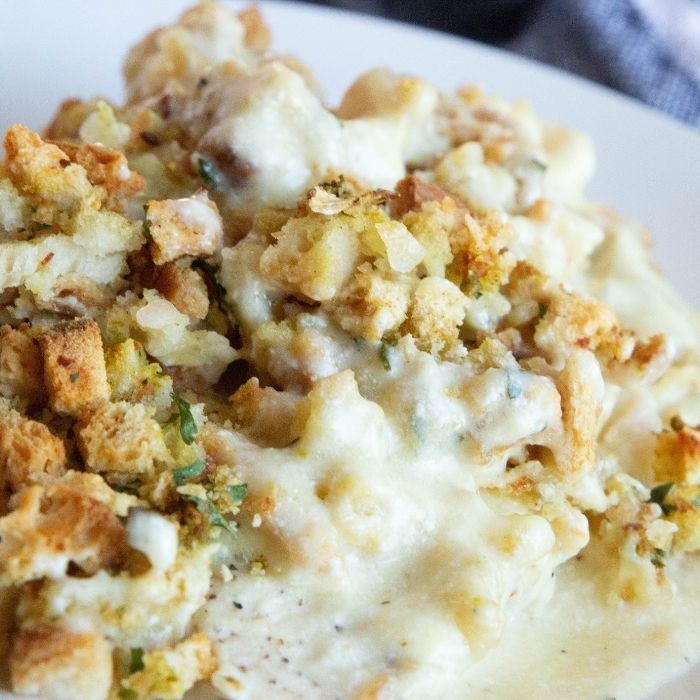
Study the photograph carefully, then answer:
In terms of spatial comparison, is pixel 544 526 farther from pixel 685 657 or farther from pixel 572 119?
pixel 572 119

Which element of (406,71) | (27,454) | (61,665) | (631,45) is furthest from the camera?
(631,45)

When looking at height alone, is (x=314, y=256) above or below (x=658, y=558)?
above

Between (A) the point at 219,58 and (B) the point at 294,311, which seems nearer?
(B) the point at 294,311

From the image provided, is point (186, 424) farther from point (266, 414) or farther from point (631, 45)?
point (631, 45)

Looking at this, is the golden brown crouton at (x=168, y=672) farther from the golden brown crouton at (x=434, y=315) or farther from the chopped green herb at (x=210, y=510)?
the golden brown crouton at (x=434, y=315)

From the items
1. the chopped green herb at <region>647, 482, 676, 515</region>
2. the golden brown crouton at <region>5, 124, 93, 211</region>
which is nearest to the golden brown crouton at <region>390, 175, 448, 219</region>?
the golden brown crouton at <region>5, 124, 93, 211</region>

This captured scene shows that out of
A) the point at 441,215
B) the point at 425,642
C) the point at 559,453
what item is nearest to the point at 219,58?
the point at 441,215

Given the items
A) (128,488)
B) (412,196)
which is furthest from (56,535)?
(412,196)

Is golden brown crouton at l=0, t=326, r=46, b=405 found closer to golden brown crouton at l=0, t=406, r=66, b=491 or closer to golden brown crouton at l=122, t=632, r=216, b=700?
golden brown crouton at l=0, t=406, r=66, b=491
